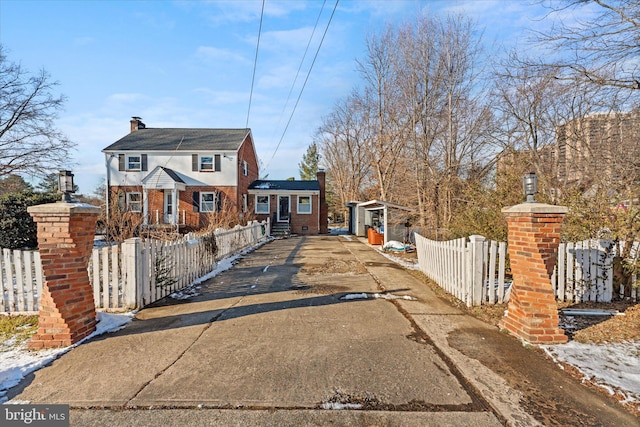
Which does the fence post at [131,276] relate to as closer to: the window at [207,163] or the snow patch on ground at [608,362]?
the snow patch on ground at [608,362]

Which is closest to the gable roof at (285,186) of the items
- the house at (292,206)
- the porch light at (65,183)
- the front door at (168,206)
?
the house at (292,206)

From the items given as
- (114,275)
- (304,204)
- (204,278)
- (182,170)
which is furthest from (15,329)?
(304,204)

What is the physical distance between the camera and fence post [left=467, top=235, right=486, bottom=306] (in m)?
5.07

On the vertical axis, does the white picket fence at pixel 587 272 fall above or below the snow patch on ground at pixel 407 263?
above

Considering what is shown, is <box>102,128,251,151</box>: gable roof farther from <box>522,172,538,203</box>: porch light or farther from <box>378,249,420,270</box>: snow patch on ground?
<box>522,172,538,203</box>: porch light

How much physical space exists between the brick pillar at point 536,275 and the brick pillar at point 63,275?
5.44 m

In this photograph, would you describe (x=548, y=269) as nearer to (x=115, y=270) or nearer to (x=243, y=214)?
(x=115, y=270)

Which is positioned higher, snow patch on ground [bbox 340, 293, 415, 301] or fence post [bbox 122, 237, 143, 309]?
fence post [bbox 122, 237, 143, 309]

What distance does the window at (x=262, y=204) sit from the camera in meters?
23.0

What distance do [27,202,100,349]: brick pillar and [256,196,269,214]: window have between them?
1916 cm

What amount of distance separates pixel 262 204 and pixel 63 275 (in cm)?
1962

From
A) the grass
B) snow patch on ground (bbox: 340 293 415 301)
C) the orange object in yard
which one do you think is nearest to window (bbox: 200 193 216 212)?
the orange object in yard

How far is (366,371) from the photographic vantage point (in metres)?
2.96

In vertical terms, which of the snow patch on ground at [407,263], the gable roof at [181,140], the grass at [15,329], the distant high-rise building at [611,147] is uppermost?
the gable roof at [181,140]
